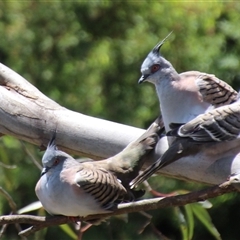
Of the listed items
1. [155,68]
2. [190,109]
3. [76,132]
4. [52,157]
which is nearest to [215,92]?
[190,109]

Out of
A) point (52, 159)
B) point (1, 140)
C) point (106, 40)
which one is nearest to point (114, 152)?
point (52, 159)

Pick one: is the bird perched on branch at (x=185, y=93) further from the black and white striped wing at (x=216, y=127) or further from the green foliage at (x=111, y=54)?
the green foliage at (x=111, y=54)

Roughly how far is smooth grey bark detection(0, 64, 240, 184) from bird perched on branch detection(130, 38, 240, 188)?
0.16ft

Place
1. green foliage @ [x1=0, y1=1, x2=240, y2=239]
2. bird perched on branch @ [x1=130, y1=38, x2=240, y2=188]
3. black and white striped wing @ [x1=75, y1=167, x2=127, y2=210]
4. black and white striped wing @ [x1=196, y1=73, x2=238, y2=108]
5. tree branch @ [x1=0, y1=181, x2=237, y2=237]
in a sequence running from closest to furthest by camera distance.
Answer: tree branch @ [x1=0, y1=181, x2=237, y2=237], black and white striped wing @ [x1=75, y1=167, x2=127, y2=210], bird perched on branch @ [x1=130, y1=38, x2=240, y2=188], black and white striped wing @ [x1=196, y1=73, x2=238, y2=108], green foliage @ [x1=0, y1=1, x2=240, y2=239]

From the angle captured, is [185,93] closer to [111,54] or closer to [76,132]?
[76,132]

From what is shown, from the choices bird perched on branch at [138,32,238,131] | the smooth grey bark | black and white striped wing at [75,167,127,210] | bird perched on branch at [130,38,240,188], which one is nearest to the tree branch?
black and white striped wing at [75,167,127,210]

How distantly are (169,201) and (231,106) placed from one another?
23.0 inches

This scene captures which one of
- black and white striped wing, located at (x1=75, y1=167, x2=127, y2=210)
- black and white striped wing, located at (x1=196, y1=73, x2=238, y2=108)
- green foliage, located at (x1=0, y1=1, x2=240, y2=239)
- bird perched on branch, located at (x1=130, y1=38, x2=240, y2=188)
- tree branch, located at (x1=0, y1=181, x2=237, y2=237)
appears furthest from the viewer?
green foliage, located at (x1=0, y1=1, x2=240, y2=239)

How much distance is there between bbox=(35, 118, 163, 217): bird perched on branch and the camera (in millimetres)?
2611

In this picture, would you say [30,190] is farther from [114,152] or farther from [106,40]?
[114,152]

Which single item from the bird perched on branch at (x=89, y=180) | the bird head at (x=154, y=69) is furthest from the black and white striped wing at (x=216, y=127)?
the bird head at (x=154, y=69)

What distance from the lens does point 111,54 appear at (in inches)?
170

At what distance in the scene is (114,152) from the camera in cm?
287

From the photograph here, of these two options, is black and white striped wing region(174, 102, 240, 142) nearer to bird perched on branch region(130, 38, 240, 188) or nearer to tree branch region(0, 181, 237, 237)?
bird perched on branch region(130, 38, 240, 188)
